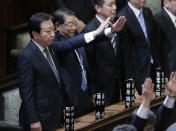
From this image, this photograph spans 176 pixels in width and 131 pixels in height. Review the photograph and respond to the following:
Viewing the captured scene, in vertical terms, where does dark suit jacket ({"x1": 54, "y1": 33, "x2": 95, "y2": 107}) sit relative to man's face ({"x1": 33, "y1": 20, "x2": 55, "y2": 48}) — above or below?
below

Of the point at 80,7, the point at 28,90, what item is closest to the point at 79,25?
the point at 80,7

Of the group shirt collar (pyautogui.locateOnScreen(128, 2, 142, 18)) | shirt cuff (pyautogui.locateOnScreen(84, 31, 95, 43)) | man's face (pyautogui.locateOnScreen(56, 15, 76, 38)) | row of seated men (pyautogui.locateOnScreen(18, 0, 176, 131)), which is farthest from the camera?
shirt collar (pyautogui.locateOnScreen(128, 2, 142, 18))

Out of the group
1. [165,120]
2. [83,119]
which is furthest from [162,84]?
[165,120]

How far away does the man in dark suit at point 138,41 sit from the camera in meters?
4.91

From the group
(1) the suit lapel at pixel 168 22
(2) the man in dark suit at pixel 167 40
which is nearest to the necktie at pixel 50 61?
(2) the man in dark suit at pixel 167 40

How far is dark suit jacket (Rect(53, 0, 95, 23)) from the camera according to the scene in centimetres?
523

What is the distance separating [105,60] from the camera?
4.73 m

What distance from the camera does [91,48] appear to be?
15.4 ft

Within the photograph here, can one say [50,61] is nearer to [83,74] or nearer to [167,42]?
[83,74]

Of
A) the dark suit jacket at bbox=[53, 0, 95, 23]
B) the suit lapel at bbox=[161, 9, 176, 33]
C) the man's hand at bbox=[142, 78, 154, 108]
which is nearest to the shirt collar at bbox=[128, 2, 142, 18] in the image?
the suit lapel at bbox=[161, 9, 176, 33]

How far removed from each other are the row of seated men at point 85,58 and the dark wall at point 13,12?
116 cm

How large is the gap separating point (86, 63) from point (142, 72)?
21.6 inches

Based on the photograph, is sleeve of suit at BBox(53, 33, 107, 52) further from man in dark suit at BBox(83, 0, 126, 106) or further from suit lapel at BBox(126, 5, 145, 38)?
suit lapel at BBox(126, 5, 145, 38)

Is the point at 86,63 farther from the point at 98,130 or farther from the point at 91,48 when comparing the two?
the point at 98,130
